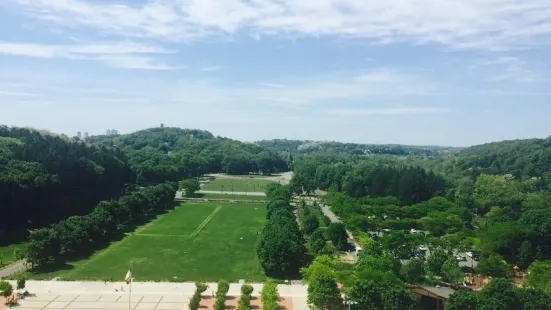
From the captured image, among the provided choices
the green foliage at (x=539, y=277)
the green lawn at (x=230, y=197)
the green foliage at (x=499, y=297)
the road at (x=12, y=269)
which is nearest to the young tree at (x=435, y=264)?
the green foliage at (x=539, y=277)

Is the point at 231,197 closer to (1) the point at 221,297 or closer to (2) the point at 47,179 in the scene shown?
(2) the point at 47,179

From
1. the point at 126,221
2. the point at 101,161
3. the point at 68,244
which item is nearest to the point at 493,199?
the point at 126,221

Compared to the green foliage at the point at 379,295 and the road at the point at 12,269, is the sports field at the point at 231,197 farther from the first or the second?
the green foliage at the point at 379,295

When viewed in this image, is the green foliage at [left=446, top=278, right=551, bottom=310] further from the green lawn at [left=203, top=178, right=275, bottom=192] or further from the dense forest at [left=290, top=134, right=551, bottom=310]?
the green lawn at [left=203, top=178, right=275, bottom=192]

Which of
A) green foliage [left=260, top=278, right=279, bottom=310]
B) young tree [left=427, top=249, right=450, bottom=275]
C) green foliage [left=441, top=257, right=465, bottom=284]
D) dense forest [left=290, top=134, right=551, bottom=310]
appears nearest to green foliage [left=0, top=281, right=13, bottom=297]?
green foliage [left=260, top=278, right=279, bottom=310]

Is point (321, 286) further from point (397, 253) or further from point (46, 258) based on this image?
point (46, 258)
